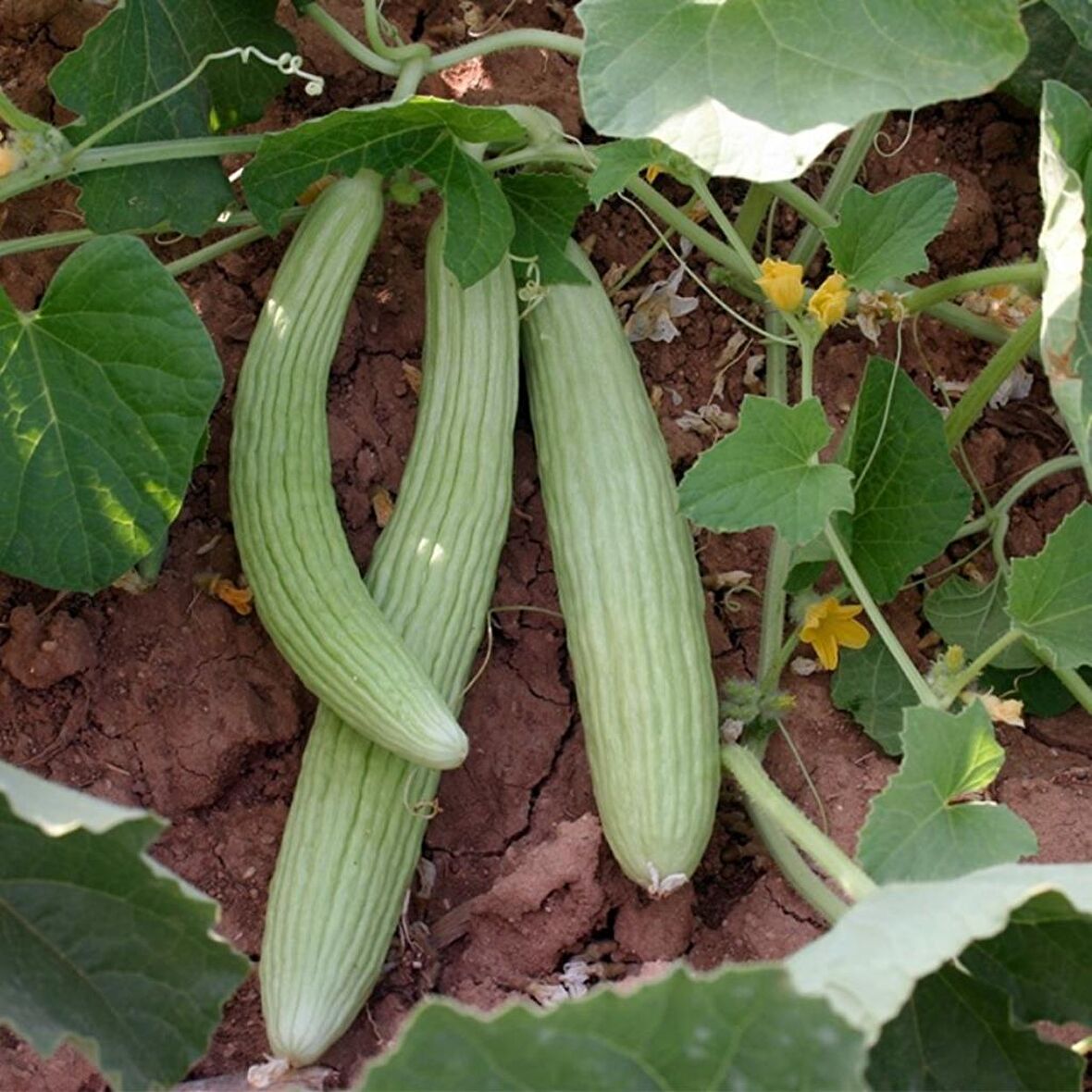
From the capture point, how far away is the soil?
2.16 metres

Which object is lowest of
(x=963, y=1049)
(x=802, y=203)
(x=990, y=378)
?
(x=963, y=1049)

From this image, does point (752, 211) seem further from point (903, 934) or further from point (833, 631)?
point (903, 934)

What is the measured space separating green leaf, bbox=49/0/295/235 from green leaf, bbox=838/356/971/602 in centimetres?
86

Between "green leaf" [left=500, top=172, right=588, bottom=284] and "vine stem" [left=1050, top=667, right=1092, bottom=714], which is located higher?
"green leaf" [left=500, top=172, right=588, bottom=284]

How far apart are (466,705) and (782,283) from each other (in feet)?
2.20

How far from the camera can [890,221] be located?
2170mm

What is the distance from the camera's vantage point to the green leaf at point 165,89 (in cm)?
224

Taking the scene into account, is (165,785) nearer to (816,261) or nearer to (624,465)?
(624,465)

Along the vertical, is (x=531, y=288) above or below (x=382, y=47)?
below

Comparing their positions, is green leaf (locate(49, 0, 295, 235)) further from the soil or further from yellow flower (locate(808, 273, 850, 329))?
yellow flower (locate(808, 273, 850, 329))

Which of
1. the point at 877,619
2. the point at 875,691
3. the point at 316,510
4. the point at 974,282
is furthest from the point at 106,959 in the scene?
the point at 974,282

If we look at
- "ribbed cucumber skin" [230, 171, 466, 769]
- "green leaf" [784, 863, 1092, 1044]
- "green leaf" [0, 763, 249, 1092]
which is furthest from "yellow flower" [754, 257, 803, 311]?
"green leaf" [0, 763, 249, 1092]

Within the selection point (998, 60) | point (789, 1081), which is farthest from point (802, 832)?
point (998, 60)

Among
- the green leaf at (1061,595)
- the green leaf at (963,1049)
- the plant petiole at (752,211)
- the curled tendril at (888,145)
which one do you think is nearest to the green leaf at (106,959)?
the green leaf at (963,1049)
